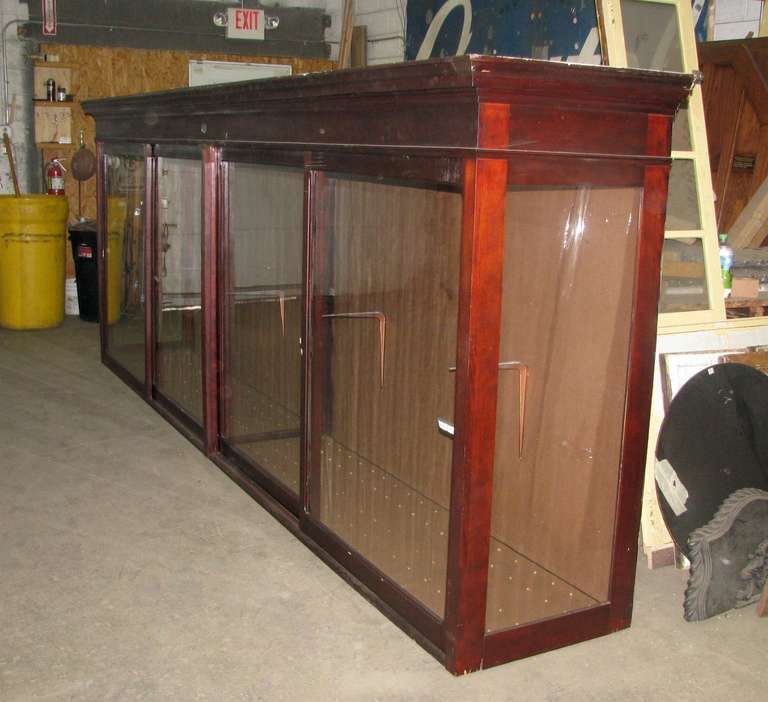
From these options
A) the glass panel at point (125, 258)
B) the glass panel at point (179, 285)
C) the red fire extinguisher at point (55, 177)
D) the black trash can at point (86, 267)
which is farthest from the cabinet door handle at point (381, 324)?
the red fire extinguisher at point (55, 177)

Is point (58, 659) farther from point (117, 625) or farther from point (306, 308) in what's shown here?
point (306, 308)

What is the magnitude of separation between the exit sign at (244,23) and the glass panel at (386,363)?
5.10m

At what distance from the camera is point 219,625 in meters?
2.61

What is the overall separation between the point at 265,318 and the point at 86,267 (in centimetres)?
335

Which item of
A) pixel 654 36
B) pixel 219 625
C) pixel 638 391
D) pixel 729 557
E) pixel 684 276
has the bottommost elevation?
pixel 219 625

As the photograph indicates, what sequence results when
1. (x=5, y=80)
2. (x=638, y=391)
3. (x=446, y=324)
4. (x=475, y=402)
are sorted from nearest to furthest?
(x=475, y=402) → (x=638, y=391) → (x=446, y=324) → (x=5, y=80)

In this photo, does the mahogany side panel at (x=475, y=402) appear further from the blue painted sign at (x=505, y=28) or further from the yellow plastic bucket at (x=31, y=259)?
the yellow plastic bucket at (x=31, y=259)

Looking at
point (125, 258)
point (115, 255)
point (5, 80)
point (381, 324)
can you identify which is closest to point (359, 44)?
point (5, 80)

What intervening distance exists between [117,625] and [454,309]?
1452 mm

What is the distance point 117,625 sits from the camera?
259cm

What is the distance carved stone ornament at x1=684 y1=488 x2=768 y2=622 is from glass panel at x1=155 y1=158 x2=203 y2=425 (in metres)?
2.42

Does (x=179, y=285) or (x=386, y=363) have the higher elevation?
(x=179, y=285)

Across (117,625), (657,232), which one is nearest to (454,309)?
(657,232)

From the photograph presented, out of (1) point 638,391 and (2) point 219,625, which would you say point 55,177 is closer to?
(2) point 219,625
